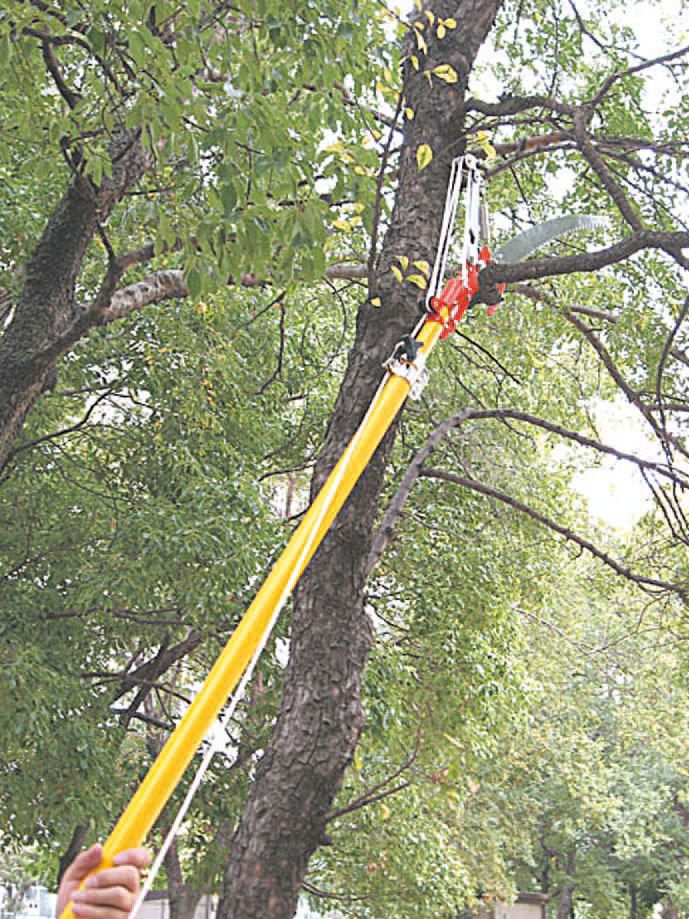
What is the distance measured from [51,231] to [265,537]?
263cm

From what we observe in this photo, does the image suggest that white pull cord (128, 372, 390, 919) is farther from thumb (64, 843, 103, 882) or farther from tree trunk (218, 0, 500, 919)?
tree trunk (218, 0, 500, 919)

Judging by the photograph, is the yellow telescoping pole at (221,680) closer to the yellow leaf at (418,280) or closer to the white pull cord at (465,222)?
the white pull cord at (465,222)

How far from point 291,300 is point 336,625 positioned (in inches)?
166

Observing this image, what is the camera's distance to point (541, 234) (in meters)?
3.80

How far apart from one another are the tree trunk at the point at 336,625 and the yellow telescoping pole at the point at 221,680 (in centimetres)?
130

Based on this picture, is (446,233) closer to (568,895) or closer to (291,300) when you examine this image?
(291,300)

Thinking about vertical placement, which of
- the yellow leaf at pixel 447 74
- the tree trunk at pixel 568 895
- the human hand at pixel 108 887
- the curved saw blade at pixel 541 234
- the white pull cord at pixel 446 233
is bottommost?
the human hand at pixel 108 887

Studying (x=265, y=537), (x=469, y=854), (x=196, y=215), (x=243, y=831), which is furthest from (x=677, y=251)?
(x=469, y=854)

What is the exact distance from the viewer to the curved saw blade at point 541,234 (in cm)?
368

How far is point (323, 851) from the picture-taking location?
9344mm

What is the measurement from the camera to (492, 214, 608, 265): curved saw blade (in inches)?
145

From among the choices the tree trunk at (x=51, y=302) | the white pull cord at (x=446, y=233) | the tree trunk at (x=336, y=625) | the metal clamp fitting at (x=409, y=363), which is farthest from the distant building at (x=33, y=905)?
the metal clamp fitting at (x=409, y=363)

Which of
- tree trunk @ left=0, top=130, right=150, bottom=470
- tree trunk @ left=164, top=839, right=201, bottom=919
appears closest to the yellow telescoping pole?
tree trunk @ left=0, top=130, right=150, bottom=470

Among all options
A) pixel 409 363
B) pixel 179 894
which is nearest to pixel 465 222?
pixel 409 363
